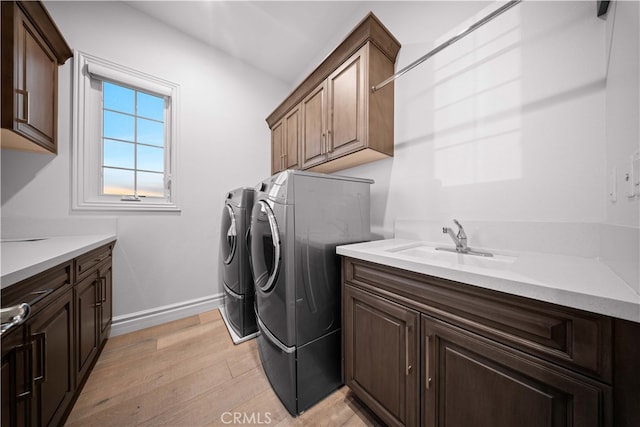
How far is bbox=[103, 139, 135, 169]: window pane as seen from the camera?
1938mm

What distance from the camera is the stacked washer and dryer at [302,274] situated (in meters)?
1.14

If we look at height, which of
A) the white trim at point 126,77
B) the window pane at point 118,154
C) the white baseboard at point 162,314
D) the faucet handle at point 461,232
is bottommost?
the white baseboard at point 162,314

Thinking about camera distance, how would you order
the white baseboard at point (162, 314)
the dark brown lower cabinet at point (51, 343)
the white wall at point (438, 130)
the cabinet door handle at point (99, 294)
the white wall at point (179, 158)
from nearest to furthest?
the dark brown lower cabinet at point (51, 343) → the white wall at point (438, 130) → the cabinet door handle at point (99, 294) → the white wall at point (179, 158) → the white baseboard at point (162, 314)

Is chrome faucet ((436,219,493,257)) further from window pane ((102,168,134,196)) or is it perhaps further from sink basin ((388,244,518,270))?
window pane ((102,168,134,196))

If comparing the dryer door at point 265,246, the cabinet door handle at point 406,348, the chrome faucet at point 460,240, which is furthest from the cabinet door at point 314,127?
the cabinet door handle at point 406,348

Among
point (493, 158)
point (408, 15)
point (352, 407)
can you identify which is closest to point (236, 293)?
point (352, 407)

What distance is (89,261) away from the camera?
4.25 feet

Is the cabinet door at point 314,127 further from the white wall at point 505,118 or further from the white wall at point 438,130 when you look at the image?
the white wall at point 505,118

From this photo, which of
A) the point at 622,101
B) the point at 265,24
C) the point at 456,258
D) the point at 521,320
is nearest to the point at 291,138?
the point at 265,24

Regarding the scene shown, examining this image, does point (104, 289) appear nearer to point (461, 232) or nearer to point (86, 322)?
point (86, 322)

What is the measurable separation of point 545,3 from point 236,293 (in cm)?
261

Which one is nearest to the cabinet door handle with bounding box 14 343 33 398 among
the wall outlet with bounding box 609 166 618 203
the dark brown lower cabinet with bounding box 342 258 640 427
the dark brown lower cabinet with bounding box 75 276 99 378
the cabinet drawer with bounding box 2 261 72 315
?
the cabinet drawer with bounding box 2 261 72 315

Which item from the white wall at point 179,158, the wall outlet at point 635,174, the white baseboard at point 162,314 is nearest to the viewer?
the wall outlet at point 635,174

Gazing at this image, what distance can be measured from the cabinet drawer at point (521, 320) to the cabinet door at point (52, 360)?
1384 millimetres
